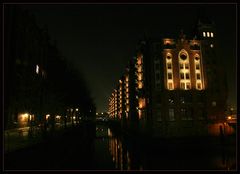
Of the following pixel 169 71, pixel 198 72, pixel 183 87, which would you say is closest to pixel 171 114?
pixel 183 87

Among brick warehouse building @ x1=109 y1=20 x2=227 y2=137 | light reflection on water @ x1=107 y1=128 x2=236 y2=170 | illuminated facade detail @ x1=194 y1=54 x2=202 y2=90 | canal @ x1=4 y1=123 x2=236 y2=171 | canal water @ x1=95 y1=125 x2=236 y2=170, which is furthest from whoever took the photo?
illuminated facade detail @ x1=194 y1=54 x2=202 y2=90

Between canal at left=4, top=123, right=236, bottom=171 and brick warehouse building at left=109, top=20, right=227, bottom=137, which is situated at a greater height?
brick warehouse building at left=109, top=20, right=227, bottom=137

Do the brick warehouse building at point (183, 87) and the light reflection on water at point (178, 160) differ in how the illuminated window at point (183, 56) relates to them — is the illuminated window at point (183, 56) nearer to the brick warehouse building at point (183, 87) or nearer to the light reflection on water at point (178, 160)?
the brick warehouse building at point (183, 87)

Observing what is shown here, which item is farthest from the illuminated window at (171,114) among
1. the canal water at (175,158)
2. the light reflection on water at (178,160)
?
the light reflection on water at (178,160)

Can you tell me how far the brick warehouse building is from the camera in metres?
63.2

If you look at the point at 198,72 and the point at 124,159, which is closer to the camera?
the point at 124,159

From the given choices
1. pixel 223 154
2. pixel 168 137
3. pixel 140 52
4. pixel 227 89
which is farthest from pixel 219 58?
pixel 223 154

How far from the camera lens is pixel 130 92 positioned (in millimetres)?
102062

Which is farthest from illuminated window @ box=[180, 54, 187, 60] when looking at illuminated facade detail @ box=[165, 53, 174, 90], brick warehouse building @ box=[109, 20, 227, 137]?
illuminated facade detail @ box=[165, 53, 174, 90]

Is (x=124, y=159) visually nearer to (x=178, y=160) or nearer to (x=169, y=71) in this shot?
(x=178, y=160)

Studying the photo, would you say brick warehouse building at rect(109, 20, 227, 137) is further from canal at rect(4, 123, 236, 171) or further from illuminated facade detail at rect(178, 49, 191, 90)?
canal at rect(4, 123, 236, 171)

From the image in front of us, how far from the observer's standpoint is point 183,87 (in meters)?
65.6

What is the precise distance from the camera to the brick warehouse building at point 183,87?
207 feet

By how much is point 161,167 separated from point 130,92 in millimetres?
70790
